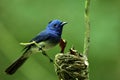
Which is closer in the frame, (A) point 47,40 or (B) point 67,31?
(A) point 47,40

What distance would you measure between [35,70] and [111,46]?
586 mm

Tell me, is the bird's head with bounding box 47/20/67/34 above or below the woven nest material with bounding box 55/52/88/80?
below

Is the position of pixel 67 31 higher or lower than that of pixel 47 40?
lower

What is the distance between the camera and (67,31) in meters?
3.80

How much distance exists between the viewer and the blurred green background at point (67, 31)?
349cm

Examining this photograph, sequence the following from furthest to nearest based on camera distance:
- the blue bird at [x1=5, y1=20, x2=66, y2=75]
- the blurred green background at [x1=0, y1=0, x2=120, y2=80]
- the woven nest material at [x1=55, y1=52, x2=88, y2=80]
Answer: the blurred green background at [x1=0, y1=0, x2=120, y2=80], the blue bird at [x1=5, y1=20, x2=66, y2=75], the woven nest material at [x1=55, y1=52, x2=88, y2=80]

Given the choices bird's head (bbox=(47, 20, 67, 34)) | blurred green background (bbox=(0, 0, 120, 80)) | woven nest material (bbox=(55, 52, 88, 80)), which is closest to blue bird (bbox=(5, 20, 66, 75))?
bird's head (bbox=(47, 20, 67, 34))

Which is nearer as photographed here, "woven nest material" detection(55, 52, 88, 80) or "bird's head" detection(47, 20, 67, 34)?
"woven nest material" detection(55, 52, 88, 80)

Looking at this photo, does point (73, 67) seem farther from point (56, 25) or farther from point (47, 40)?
point (47, 40)

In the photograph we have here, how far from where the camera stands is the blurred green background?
349cm

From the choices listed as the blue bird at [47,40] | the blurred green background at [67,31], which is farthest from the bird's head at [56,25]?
the blurred green background at [67,31]

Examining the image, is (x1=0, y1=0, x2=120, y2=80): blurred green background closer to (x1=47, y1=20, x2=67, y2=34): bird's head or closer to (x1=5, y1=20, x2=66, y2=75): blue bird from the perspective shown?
(x1=5, y1=20, x2=66, y2=75): blue bird

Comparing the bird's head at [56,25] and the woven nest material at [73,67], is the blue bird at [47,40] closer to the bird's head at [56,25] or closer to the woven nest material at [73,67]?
the bird's head at [56,25]

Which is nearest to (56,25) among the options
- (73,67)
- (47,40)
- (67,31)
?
(47,40)
